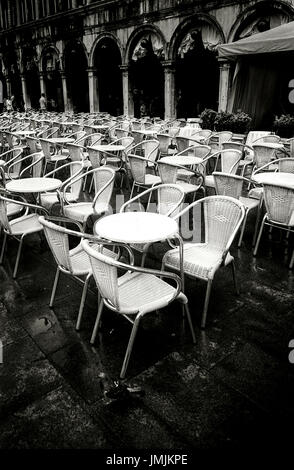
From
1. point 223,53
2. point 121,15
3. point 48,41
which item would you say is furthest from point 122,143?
point 48,41

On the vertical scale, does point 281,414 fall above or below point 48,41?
below

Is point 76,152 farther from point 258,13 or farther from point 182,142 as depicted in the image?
point 258,13

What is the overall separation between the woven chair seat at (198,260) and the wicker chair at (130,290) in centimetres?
33

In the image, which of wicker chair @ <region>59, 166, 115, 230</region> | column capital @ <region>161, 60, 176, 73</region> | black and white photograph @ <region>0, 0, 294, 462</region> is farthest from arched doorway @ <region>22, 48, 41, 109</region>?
wicker chair @ <region>59, 166, 115, 230</region>

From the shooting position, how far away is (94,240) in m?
2.62

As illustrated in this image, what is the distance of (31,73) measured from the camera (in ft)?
85.7

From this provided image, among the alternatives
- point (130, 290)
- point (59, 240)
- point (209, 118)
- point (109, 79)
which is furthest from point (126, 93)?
point (130, 290)

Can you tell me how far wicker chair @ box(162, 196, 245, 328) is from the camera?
2996 millimetres

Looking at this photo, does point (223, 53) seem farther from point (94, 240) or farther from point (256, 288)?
point (94, 240)

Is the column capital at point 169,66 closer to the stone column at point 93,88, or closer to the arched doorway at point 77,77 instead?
the stone column at point 93,88

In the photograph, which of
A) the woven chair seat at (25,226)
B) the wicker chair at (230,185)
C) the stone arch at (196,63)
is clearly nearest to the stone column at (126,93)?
the stone arch at (196,63)

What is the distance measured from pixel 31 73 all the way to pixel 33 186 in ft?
82.8

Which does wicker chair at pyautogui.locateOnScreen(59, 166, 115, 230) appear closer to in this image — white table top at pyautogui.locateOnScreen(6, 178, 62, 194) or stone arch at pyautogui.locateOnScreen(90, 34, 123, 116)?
white table top at pyautogui.locateOnScreen(6, 178, 62, 194)
